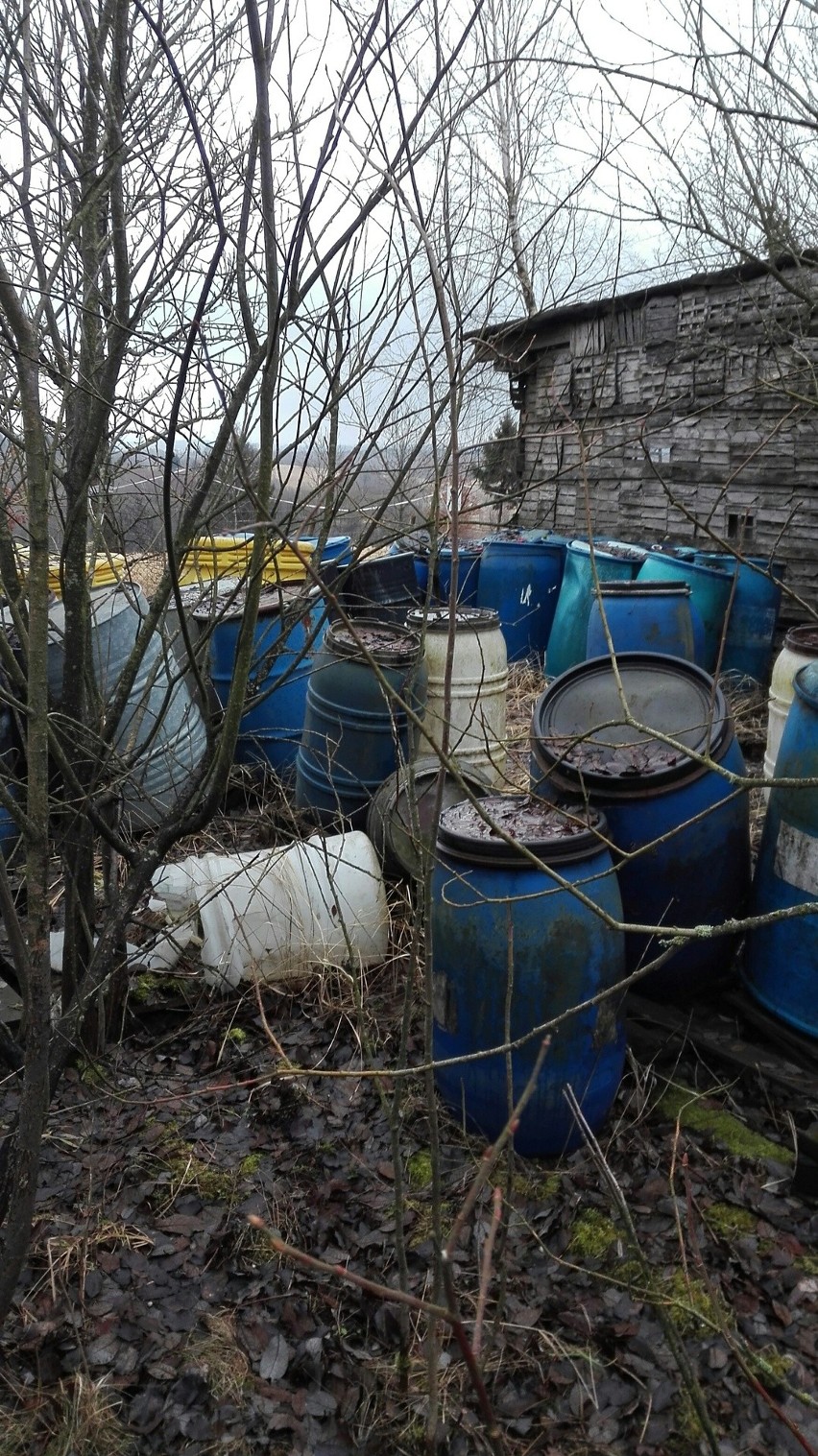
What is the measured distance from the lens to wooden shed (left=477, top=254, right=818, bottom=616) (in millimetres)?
7262

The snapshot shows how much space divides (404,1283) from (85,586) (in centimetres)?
165

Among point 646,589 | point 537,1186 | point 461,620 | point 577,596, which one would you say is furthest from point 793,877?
point 577,596

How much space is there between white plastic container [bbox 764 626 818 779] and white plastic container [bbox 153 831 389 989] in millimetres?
1875

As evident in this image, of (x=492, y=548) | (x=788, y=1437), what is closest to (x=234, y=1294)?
(x=788, y=1437)

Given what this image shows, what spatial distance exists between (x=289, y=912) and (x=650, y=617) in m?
2.65

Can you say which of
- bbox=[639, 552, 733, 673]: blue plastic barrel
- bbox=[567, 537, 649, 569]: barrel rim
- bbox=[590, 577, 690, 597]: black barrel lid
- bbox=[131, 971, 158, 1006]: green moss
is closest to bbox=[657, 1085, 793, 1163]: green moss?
bbox=[131, 971, 158, 1006]: green moss

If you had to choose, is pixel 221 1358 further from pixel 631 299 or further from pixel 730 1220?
pixel 631 299

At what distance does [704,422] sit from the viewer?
8461mm

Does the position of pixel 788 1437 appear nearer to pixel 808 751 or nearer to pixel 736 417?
pixel 808 751

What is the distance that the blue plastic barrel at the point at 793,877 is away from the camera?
9.72 feet

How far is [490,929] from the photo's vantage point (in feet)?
8.79

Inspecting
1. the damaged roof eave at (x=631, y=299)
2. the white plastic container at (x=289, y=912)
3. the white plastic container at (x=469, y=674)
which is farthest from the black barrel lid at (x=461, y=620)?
the damaged roof eave at (x=631, y=299)

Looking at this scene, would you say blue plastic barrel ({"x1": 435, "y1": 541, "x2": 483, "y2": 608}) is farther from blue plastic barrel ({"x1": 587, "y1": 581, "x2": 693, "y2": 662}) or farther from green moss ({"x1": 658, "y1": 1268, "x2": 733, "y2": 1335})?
green moss ({"x1": 658, "y1": 1268, "x2": 733, "y2": 1335})

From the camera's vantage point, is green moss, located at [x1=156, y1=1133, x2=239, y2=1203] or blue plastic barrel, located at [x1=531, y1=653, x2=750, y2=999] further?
blue plastic barrel, located at [x1=531, y1=653, x2=750, y2=999]
